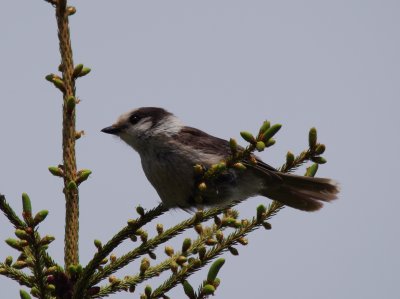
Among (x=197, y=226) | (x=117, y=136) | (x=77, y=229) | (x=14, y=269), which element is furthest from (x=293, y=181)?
(x=14, y=269)

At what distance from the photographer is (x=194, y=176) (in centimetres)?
397

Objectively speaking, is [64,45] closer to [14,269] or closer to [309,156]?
[14,269]

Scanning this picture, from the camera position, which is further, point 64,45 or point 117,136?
point 117,136

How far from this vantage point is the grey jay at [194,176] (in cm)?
410

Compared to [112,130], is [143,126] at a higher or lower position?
higher

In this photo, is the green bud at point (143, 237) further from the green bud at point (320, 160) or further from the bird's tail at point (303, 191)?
the bird's tail at point (303, 191)

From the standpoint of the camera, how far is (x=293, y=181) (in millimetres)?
4277

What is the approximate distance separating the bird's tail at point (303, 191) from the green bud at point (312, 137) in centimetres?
148

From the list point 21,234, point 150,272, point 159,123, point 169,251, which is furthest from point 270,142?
point 159,123

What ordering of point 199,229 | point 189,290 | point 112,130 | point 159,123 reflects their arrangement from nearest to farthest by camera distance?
point 189,290 → point 199,229 → point 159,123 → point 112,130

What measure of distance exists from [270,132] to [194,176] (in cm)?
156

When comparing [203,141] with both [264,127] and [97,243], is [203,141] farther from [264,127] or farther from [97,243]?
[97,243]

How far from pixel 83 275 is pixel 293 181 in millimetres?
2341

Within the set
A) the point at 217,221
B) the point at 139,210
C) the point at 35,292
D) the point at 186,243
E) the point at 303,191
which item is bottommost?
the point at 35,292
